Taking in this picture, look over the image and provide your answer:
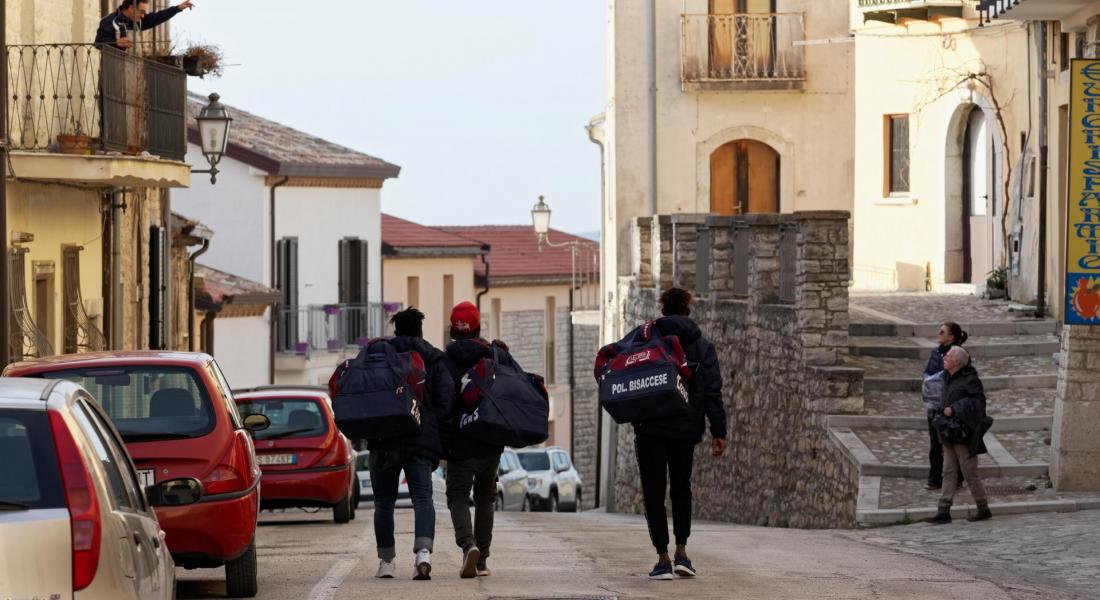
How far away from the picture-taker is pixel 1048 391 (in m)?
20.6

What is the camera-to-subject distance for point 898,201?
3188cm

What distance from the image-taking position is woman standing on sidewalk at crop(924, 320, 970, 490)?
16844 millimetres

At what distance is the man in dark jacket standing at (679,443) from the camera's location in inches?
452

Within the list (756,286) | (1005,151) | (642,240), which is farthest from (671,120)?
(756,286)

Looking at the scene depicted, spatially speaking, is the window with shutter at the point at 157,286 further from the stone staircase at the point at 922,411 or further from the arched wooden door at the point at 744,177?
the arched wooden door at the point at 744,177

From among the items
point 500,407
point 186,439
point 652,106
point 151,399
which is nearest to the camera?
point 186,439

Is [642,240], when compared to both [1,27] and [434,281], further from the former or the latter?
[434,281]

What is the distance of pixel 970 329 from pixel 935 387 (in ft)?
21.3

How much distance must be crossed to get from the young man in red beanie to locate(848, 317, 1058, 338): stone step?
482 inches

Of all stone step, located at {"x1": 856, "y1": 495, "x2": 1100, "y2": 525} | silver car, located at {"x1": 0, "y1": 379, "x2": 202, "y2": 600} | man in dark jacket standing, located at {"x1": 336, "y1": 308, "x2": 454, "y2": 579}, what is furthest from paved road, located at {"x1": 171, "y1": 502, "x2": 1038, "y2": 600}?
silver car, located at {"x1": 0, "y1": 379, "x2": 202, "y2": 600}

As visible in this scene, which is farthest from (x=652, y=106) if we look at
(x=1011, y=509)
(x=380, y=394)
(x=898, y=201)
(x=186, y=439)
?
(x=186, y=439)

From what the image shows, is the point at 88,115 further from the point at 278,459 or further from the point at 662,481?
the point at 662,481

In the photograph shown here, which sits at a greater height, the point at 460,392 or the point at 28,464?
the point at 28,464

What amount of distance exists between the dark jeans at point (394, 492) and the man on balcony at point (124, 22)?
10714 millimetres
